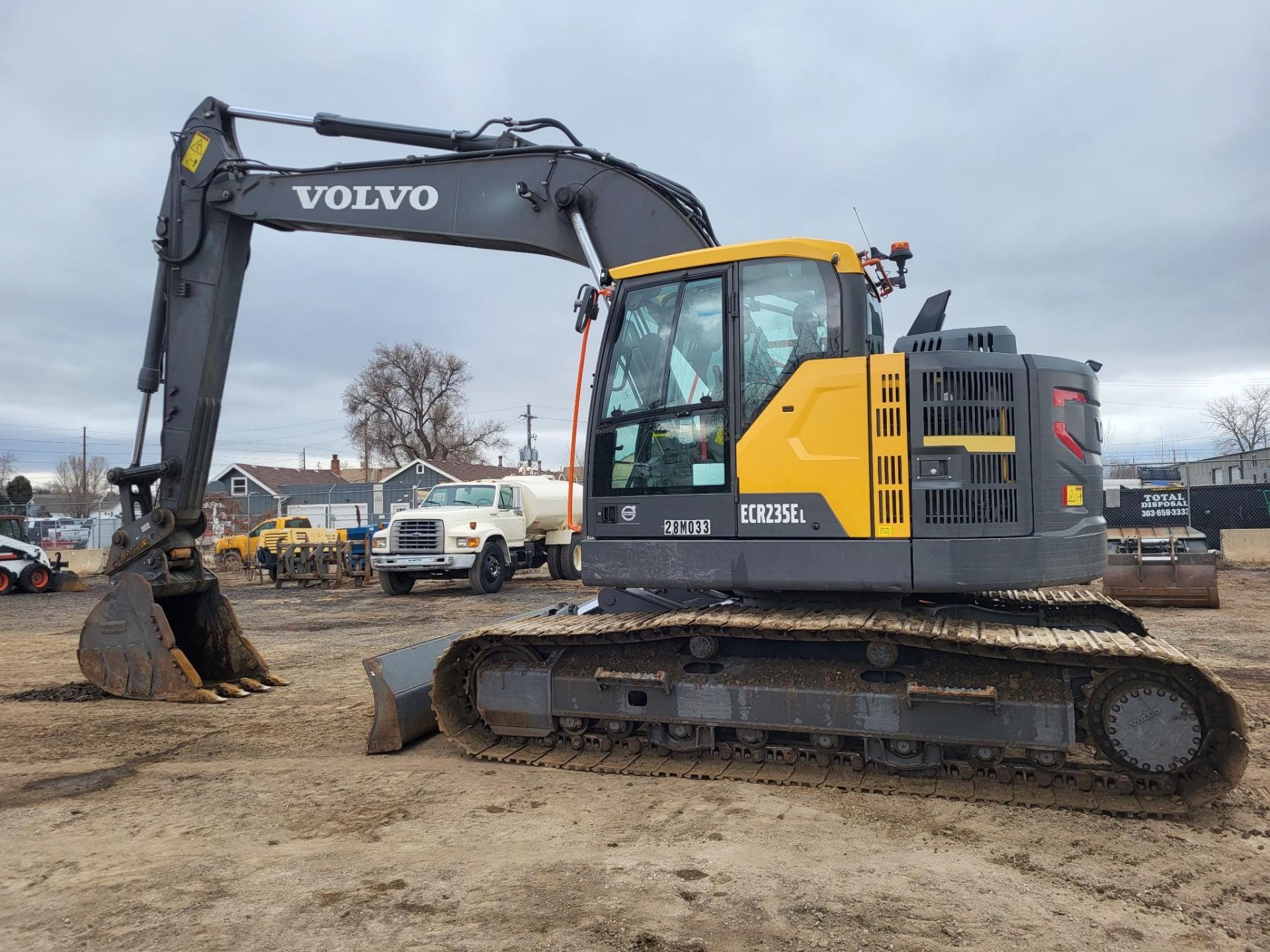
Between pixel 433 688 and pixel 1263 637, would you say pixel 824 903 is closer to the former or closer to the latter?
pixel 433 688

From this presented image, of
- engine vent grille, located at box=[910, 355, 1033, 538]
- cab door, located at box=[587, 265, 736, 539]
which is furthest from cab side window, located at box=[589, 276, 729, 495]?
engine vent grille, located at box=[910, 355, 1033, 538]

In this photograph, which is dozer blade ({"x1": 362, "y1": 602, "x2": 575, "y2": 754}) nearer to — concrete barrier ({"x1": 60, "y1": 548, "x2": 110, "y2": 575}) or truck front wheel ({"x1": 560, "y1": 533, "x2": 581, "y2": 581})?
truck front wheel ({"x1": 560, "y1": 533, "x2": 581, "y2": 581})

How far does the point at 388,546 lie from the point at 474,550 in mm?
1816

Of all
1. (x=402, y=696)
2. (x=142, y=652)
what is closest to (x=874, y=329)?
(x=402, y=696)

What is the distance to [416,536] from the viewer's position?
18.3 metres

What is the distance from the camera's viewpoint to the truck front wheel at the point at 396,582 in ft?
61.6

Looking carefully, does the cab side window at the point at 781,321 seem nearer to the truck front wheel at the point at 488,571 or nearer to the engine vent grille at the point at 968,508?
the engine vent grille at the point at 968,508

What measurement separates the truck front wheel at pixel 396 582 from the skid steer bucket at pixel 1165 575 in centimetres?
1302

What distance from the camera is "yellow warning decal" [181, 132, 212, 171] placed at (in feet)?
25.8

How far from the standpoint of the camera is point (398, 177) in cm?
727

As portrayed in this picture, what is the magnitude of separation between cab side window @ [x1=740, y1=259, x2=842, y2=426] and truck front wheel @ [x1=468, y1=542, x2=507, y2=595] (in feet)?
45.5

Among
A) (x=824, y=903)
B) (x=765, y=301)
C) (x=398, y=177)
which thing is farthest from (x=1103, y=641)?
(x=398, y=177)

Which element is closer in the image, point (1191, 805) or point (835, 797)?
point (1191, 805)

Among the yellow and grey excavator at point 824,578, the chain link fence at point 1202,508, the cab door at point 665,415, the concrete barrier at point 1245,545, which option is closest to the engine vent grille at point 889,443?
the yellow and grey excavator at point 824,578
